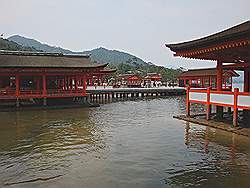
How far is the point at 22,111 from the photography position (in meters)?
28.0

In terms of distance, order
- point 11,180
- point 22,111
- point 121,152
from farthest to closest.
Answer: point 22,111
point 121,152
point 11,180

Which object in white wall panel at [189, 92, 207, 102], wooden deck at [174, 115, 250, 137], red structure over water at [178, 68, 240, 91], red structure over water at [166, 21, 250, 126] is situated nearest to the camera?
red structure over water at [166, 21, 250, 126]

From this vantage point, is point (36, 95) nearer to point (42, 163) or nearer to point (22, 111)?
point (22, 111)

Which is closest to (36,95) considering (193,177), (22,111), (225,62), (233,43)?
(22,111)

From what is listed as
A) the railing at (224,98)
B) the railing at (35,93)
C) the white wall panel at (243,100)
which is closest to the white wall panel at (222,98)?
the railing at (224,98)

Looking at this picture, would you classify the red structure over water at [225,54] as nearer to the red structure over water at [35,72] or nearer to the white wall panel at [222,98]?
the white wall panel at [222,98]

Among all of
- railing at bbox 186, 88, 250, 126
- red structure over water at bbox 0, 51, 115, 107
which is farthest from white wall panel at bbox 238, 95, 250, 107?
red structure over water at bbox 0, 51, 115, 107

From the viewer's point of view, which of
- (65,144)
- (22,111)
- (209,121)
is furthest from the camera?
(22,111)

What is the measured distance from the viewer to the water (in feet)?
30.3

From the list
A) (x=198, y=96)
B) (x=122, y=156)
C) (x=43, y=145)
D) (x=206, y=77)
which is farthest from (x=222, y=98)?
(x=206, y=77)

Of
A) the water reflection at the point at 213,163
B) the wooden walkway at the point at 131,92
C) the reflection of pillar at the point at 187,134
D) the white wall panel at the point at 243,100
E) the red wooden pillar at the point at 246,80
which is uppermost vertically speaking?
the red wooden pillar at the point at 246,80

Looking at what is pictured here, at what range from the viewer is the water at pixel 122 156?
9242mm

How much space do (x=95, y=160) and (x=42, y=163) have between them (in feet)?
6.82

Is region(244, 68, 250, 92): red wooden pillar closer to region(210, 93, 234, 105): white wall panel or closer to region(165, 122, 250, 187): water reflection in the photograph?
region(210, 93, 234, 105): white wall panel
